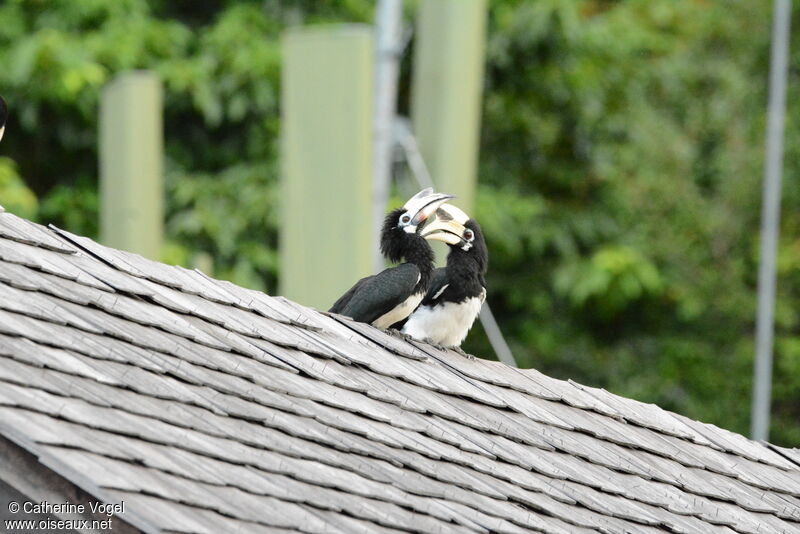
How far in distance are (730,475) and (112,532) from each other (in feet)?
8.02

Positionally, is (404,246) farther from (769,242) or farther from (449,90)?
(769,242)

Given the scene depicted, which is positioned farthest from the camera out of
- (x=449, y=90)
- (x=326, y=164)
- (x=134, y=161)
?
(x=134, y=161)

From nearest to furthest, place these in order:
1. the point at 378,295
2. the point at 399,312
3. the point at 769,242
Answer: the point at 378,295
the point at 399,312
the point at 769,242

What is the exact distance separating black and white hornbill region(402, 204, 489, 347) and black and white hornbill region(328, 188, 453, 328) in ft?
0.60

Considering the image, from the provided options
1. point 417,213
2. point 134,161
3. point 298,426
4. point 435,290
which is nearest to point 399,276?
point 417,213

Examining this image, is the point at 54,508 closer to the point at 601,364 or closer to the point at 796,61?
the point at 601,364

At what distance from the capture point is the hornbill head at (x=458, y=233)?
229 inches

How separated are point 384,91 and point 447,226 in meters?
5.75

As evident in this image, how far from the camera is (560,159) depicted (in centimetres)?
1772

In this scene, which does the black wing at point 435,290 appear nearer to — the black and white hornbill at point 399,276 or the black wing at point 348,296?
the black and white hornbill at point 399,276

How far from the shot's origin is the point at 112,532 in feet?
9.60

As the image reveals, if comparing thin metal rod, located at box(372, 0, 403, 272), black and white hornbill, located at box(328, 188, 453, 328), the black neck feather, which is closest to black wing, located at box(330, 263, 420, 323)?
black and white hornbill, located at box(328, 188, 453, 328)

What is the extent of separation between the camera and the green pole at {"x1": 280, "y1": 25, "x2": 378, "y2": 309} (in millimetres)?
9391

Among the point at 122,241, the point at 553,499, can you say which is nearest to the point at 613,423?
the point at 553,499
